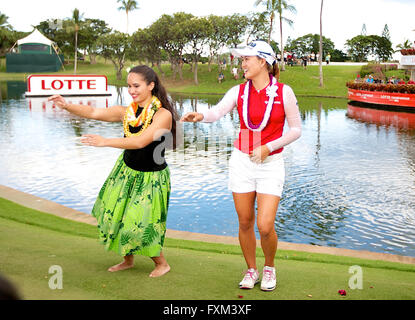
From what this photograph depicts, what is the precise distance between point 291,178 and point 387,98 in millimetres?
24015

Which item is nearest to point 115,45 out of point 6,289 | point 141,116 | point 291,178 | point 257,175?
point 291,178

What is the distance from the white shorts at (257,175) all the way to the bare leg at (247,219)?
0.21ft

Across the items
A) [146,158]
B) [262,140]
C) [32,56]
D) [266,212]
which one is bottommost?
[266,212]

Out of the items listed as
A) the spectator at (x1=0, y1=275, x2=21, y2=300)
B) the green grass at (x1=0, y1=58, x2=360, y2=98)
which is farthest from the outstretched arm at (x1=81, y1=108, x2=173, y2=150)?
the green grass at (x1=0, y1=58, x2=360, y2=98)

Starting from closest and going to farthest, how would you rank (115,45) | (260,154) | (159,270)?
(260,154) < (159,270) < (115,45)

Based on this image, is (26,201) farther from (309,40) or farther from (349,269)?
(309,40)

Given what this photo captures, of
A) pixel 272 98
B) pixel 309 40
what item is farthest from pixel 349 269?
pixel 309 40

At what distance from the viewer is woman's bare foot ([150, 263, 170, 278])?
14.8 ft

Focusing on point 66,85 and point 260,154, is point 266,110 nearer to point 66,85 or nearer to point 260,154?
point 260,154

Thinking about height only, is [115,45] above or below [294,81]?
above

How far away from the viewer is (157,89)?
184 inches

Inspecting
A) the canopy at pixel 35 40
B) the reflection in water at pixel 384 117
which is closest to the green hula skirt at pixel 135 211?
the reflection in water at pixel 384 117

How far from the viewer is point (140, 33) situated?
6169 cm

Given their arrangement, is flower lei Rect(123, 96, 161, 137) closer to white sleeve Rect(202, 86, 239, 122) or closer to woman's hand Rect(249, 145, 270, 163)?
white sleeve Rect(202, 86, 239, 122)
